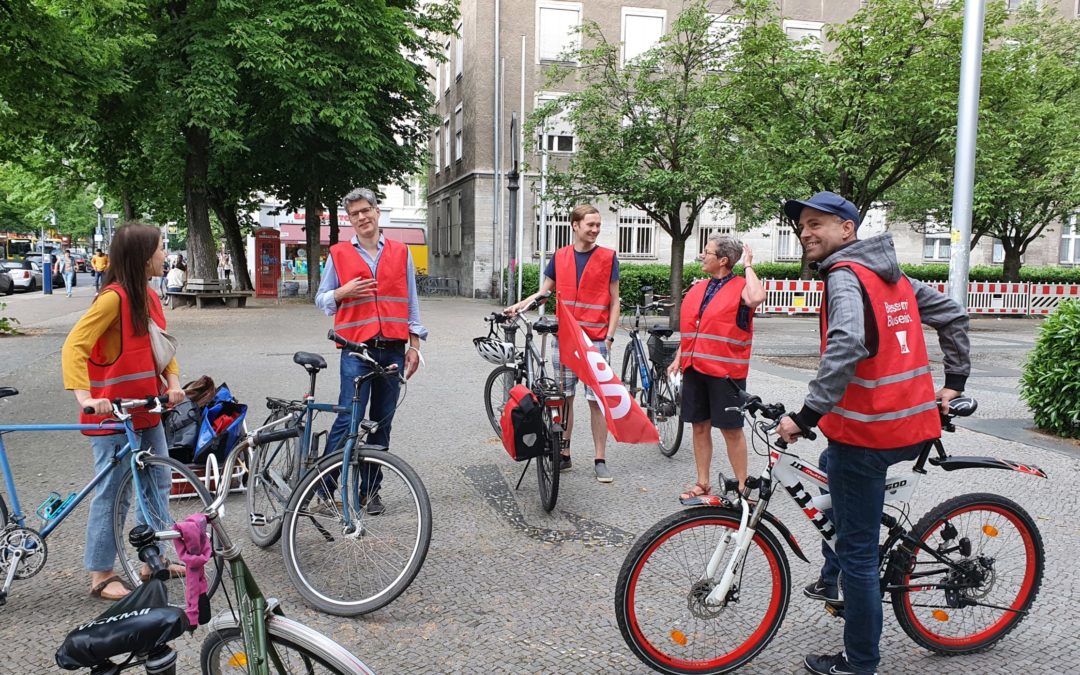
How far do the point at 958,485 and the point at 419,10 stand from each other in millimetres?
24432

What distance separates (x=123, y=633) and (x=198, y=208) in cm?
2182

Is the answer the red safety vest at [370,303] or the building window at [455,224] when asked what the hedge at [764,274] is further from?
the red safety vest at [370,303]

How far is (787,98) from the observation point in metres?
13.8

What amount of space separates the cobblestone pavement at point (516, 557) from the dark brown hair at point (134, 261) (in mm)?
1408

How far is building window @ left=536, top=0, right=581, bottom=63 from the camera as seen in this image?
1102 inches

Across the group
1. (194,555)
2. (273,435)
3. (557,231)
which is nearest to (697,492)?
(273,435)

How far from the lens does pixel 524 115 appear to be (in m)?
27.9

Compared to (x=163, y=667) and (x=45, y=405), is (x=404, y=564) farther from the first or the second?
(x=45, y=405)

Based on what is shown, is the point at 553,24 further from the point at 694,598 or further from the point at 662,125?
the point at 694,598

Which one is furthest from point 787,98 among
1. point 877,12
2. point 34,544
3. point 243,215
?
point 243,215

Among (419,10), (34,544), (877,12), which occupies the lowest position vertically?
(34,544)

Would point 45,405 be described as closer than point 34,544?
No

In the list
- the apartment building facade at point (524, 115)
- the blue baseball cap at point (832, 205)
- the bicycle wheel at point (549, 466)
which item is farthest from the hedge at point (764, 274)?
the blue baseball cap at point (832, 205)

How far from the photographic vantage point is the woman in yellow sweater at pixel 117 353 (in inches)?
139
